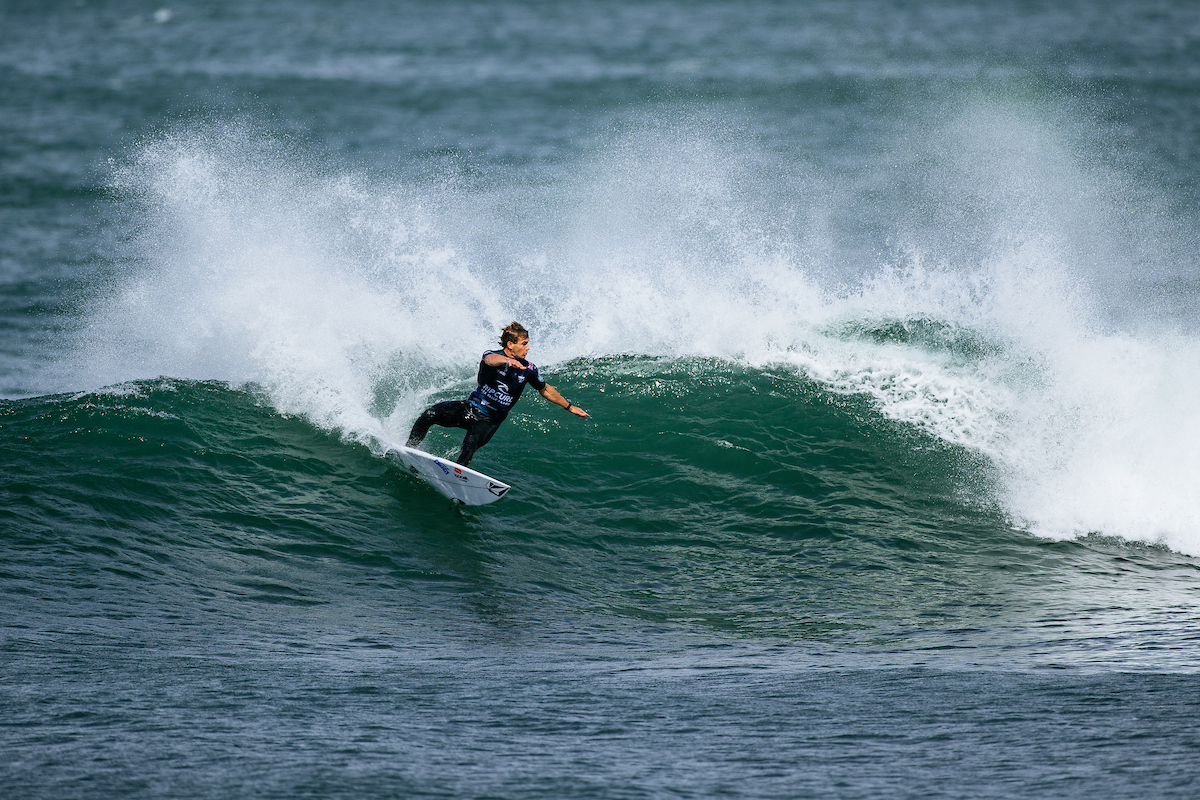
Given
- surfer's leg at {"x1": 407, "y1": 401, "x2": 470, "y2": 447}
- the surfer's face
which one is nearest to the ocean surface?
surfer's leg at {"x1": 407, "y1": 401, "x2": 470, "y2": 447}

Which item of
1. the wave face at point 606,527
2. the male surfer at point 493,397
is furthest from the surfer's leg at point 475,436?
the wave face at point 606,527

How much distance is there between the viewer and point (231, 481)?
34.1 feet

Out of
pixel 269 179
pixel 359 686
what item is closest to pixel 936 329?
pixel 359 686

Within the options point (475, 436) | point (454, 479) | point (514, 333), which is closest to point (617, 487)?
point (475, 436)

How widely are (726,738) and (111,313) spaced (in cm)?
1540

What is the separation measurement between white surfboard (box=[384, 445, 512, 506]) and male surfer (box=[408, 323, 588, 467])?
200mm

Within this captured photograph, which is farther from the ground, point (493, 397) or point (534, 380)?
point (534, 380)

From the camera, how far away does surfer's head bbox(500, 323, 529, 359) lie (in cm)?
974

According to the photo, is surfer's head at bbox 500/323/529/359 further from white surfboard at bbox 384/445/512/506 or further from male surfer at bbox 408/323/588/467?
white surfboard at bbox 384/445/512/506

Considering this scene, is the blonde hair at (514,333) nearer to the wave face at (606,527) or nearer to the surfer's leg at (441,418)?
the surfer's leg at (441,418)

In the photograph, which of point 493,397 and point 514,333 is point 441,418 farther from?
point 514,333

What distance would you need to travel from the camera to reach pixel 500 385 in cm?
991

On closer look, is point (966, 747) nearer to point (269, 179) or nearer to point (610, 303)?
point (610, 303)

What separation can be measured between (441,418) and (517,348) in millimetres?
1113
